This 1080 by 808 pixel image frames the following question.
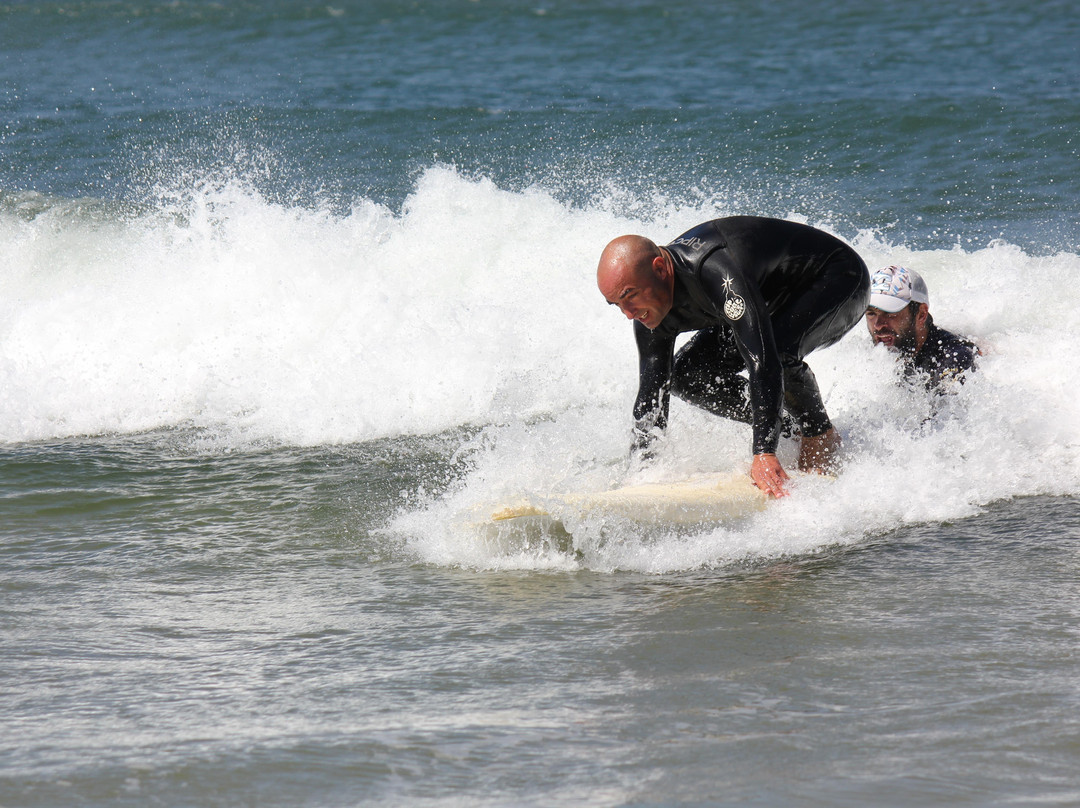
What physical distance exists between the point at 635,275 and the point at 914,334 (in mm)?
2048

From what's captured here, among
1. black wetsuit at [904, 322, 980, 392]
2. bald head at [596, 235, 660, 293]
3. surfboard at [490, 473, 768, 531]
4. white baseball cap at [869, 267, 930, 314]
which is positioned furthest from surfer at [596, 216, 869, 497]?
black wetsuit at [904, 322, 980, 392]

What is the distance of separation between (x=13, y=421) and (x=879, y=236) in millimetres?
6685

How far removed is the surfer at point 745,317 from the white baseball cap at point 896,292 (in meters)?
0.56

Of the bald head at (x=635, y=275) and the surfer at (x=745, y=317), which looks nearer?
the bald head at (x=635, y=275)

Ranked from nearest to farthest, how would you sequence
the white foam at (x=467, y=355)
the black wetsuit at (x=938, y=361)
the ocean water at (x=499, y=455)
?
the ocean water at (x=499, y=455)
the white foam at (x=467, y=355)
the black wetsuit at (x=938, y=361)

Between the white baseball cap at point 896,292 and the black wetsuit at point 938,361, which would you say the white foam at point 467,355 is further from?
the white baseball cap at point 896,292

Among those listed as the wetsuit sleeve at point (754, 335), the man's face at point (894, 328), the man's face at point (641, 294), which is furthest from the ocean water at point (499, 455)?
the man's face at point (641, 294)

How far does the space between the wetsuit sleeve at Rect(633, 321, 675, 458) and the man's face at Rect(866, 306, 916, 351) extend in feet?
4.49

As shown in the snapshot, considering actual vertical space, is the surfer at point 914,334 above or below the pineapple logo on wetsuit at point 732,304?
below

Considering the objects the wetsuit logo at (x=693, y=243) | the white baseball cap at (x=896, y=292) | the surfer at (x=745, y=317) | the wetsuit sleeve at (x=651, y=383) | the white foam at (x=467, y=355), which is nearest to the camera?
the surfer at (x=745, y=317)

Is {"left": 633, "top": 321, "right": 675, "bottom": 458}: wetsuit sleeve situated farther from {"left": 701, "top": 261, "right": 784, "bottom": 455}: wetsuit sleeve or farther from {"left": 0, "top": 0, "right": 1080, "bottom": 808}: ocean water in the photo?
{"left": 701, "top": 261, "right": 784, "bottom": 455}: wetsuit sleeve

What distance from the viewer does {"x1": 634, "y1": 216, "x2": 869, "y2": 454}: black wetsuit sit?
13.8ft

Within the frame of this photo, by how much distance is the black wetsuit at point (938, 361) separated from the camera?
5504 millimetres

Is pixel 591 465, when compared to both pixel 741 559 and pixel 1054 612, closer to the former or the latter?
pixel 741 559
